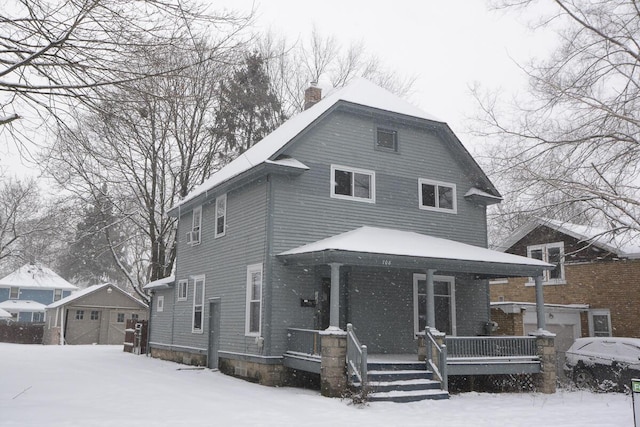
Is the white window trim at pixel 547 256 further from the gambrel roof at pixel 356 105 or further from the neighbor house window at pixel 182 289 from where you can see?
the neighbor house window at pixel 182 289

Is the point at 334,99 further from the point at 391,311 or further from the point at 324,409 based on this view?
the point at 324,409

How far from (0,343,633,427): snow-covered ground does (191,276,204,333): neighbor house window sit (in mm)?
3560

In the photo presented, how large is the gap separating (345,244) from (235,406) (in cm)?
451

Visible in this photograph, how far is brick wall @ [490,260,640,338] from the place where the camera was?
20219 millimetres

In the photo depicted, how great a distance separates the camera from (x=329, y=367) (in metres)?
12.4

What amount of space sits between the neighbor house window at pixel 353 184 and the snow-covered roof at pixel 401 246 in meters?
0.99

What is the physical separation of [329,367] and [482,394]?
4270mm

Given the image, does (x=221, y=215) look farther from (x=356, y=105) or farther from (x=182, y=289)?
(x=356, y=105)

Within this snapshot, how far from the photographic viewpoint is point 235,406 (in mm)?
11000

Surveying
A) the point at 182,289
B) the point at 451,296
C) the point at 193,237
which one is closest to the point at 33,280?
the point at 182,289

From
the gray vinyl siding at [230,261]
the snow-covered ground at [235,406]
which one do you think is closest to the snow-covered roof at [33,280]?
the gray vinyl siding at [230,261]

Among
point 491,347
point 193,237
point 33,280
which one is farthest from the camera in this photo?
point 33,280

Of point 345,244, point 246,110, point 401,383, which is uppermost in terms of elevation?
point 246,110

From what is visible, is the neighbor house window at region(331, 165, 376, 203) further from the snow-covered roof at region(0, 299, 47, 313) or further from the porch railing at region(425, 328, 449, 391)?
the snow-covered roof at region(0, 299, 47, 313)
